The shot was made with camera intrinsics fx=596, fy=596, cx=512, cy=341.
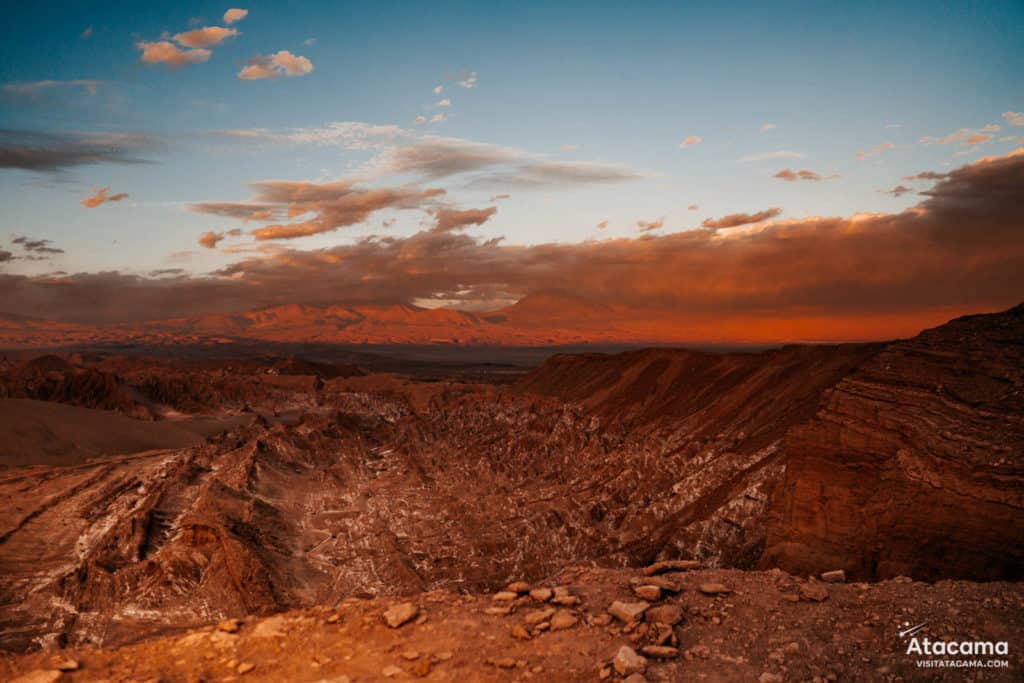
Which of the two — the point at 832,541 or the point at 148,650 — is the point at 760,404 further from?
the point at 148,650

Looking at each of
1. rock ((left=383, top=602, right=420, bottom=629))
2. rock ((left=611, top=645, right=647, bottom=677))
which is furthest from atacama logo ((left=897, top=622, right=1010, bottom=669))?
rock ((left=383, top=602, right=420, bottom=629))

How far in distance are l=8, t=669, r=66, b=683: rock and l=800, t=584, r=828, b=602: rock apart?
376 inches

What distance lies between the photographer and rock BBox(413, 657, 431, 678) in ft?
23.4

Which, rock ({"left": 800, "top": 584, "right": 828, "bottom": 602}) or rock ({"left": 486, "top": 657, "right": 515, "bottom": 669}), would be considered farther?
rock ({"left": 800, "top": 584, "right": 828, "bottom": 602})

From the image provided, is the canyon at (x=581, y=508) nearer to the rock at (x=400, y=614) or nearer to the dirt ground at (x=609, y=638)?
the dirt ground at (x=609, y=638)

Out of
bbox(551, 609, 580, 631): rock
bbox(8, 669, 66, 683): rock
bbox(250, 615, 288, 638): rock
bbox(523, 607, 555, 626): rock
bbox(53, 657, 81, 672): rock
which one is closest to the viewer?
bbox(8, 669, 66, 683): rock

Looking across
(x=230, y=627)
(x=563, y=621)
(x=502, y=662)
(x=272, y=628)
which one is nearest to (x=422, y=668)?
(x=502, y=662)

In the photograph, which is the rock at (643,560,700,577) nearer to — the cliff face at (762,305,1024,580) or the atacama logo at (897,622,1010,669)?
the atacama logo at (897,622,1010,669)

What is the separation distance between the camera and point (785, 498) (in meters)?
13.9

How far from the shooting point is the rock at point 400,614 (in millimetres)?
8258

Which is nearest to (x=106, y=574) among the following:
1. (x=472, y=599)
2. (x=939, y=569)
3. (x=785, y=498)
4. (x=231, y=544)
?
(x=231, y=544)

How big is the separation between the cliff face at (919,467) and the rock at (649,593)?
6.45 meters

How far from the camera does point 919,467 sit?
1181cm

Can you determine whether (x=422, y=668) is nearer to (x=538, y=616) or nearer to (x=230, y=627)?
(x=538, y=616)
